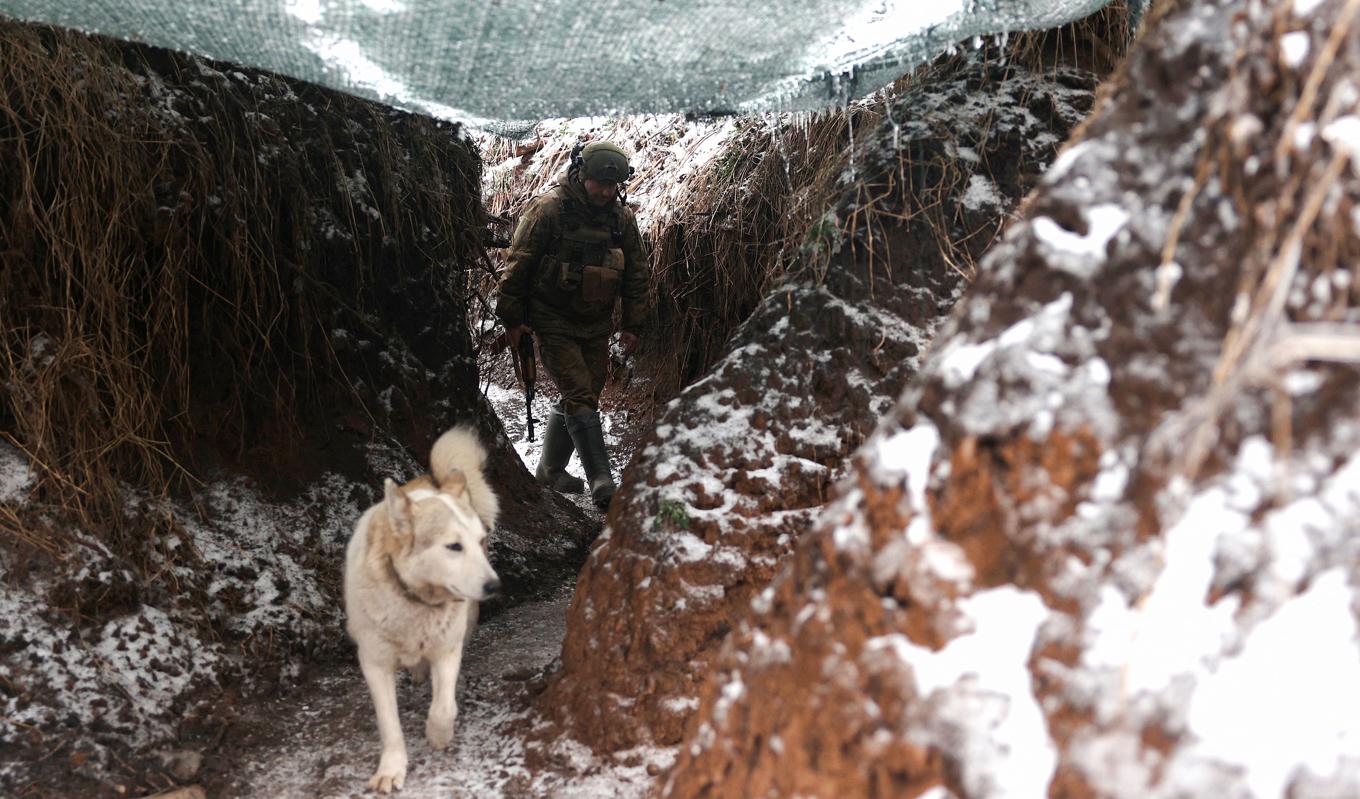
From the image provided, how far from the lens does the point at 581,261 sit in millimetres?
6254

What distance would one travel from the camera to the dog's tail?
3.74 meters

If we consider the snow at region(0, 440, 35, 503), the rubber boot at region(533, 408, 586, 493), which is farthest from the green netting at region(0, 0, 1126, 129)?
the rubber boot at region(533, 408, 586, 493)

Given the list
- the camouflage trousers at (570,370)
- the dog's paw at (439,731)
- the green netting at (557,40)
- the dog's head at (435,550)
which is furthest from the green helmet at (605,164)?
the dog's paw at (439,731)

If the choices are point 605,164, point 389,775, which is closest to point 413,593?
point 389,775

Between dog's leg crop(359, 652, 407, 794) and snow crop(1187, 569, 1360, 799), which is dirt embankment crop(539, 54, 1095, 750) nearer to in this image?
dog's leg crop(359, 652, 407, 794)

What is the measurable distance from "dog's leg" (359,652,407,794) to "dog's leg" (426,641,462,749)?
0.38ft

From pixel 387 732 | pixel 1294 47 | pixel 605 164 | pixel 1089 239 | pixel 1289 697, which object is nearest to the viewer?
pixel 1289 697

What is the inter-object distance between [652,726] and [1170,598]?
2.28 meters

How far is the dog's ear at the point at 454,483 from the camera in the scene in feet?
11.9

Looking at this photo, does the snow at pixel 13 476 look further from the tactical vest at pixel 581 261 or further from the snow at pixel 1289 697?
the snow at pixel 1289 697

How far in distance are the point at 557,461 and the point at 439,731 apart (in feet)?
12.0

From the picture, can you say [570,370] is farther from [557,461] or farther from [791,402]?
[791,402]

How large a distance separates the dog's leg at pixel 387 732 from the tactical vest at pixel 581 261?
331 cm

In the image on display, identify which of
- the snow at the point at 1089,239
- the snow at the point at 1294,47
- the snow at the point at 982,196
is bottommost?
the snow at the point at 982,196
